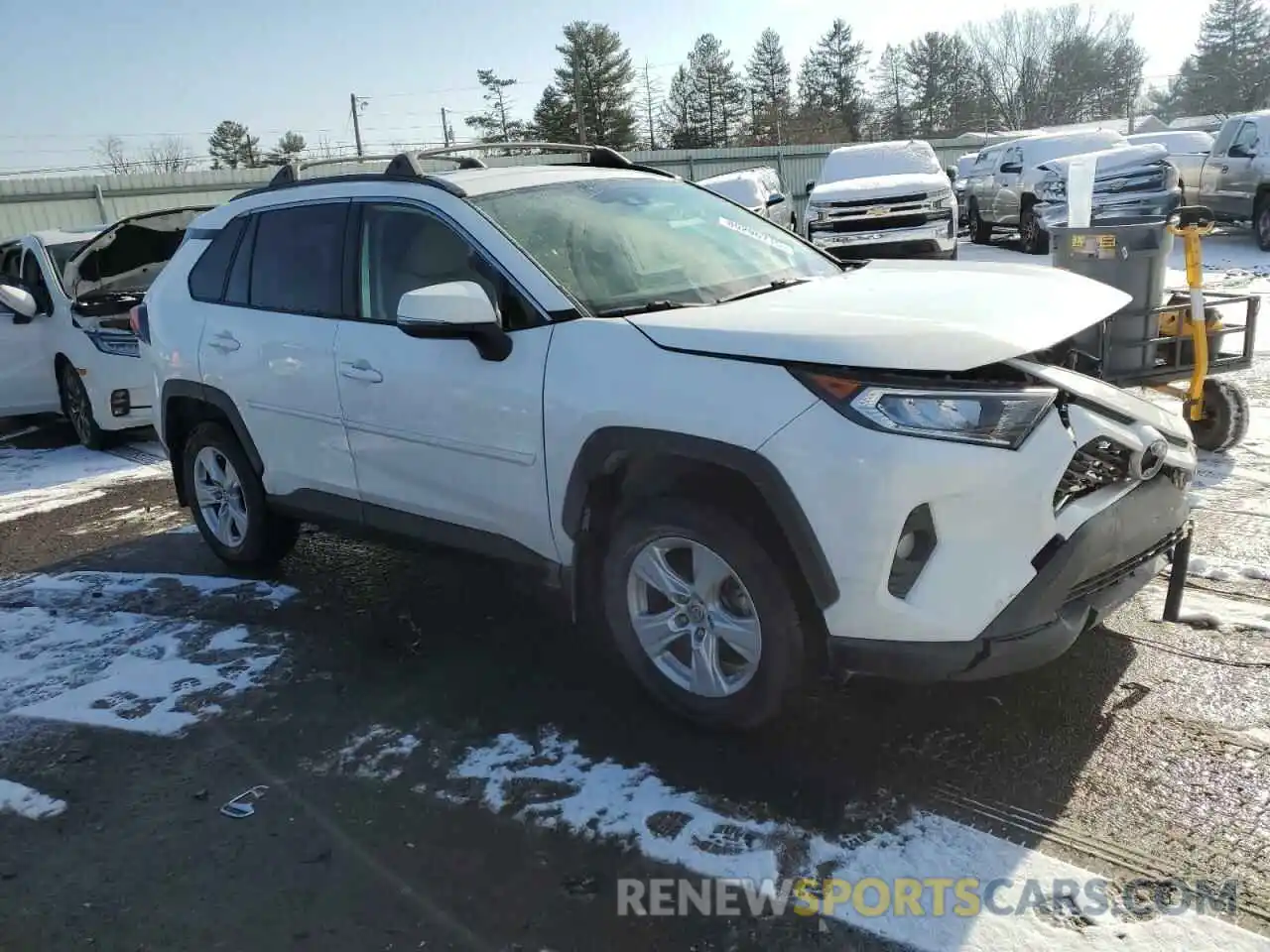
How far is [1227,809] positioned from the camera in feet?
9.18

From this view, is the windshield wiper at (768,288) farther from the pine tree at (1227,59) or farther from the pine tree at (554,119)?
the pine tree at (1227,59)

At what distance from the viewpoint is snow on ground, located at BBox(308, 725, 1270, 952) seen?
2408 millimetres

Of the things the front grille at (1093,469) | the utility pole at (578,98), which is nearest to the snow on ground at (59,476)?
the front grille at (1093,469)

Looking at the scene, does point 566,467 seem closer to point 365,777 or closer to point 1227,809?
point 365,777

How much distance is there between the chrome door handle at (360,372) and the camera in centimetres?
413

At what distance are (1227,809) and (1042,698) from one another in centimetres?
72

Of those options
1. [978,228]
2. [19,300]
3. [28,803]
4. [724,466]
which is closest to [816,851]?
[724,466]

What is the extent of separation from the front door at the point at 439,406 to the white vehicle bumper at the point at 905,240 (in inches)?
453

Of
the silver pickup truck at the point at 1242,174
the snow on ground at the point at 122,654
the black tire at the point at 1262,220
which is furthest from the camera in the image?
the silver pickup truck at the point at 1242,174

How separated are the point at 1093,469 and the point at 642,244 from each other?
6.10 feet

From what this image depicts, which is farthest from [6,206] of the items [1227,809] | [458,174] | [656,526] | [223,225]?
[1227,809]

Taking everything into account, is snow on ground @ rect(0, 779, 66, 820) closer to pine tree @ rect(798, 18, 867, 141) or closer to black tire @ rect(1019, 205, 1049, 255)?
black tire @ rect(1019, 205, 1049, 255)

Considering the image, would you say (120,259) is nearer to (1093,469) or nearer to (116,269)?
(116,269)

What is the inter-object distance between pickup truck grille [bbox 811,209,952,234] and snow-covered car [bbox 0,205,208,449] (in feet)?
31.0
